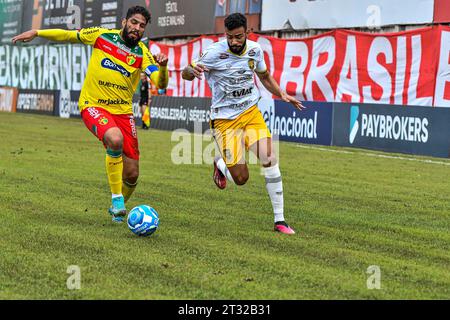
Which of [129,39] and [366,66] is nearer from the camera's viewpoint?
[129,39]

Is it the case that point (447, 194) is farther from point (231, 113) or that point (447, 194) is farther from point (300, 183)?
point (231, 113)

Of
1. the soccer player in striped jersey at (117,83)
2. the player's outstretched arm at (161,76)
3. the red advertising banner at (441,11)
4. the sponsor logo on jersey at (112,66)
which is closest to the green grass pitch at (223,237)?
the soccer player in striped jersey at (117,83)

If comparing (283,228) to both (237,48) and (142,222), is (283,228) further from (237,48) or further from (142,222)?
(237,48)

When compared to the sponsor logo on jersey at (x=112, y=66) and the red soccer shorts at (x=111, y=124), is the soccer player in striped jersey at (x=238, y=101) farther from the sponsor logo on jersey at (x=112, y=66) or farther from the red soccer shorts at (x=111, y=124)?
the red soccer shorts at (x=111, y=124)

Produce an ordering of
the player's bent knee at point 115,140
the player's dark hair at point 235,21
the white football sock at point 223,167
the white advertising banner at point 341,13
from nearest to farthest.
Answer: the player's dark hair at point 235,21 → the player's bent knee at point 115,140 → the white football sock at point 223,167 → the white advertising banner at point 341,13

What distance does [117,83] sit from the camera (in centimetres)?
1053

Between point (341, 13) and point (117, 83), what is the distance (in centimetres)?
1678

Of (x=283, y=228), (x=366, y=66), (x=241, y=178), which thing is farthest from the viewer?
(x=366, y=66)

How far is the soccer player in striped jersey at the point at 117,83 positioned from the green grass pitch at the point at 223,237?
64 cm

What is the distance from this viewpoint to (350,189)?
14719 mm

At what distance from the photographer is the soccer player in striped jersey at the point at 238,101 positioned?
33.6 feet

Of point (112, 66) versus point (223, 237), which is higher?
point (112, 66)

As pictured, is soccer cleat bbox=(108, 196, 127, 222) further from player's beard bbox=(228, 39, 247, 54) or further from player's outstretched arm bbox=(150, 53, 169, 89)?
player's beard bbox=(228, 39, 247, 54)

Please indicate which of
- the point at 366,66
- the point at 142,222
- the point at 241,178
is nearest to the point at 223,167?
the point at 241,178
